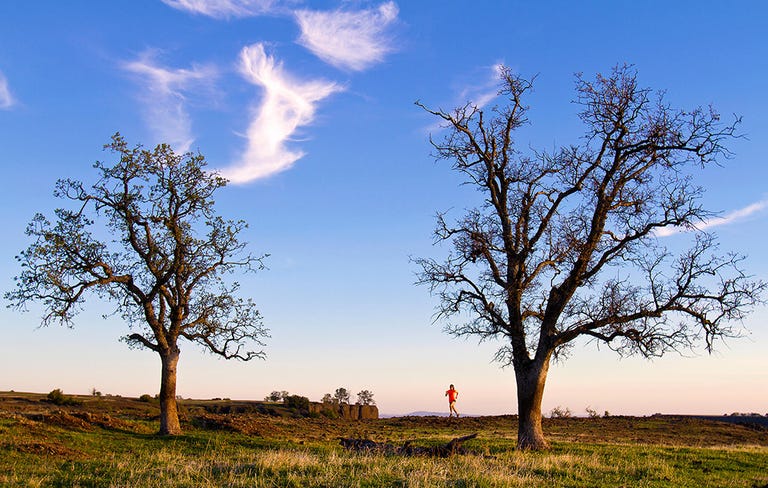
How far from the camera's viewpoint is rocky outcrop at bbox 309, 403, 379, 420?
55031 millimetres

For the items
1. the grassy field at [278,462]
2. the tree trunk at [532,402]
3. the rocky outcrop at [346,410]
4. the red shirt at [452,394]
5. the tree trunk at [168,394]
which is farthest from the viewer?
the rocky outcrop at [346,410]

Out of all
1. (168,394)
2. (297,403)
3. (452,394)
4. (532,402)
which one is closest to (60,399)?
(297,403)

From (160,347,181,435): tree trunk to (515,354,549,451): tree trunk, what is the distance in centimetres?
1481

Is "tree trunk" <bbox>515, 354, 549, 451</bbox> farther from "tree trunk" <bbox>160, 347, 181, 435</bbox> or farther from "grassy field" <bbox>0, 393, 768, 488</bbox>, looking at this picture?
"tree trunk" <bbox>160, 347, 181, 435</bbox>

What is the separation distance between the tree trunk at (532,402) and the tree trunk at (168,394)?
1481 centimetres

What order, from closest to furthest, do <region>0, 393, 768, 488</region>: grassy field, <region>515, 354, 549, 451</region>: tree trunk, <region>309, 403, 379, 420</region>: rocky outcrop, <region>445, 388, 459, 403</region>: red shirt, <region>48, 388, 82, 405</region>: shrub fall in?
1. <region>0, 393, 768, 488</region>: grassy field
2. <region>515, 354, 549, 451</region>: tree trunk
3. <region>445, 388, 459, 403</region>: red shirt
4. <region>48, 388, 82, 405</region>: shrub
5. <region>309, 403, 379, 420</region>: rocky outcrop

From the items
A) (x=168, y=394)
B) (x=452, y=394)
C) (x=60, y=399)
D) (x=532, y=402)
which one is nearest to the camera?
(x=532, y=402)

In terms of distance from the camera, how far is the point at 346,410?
57750mm

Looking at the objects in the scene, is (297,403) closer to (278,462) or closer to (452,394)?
(452,394)

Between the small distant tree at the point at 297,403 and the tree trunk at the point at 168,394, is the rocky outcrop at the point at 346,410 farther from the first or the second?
the tree trunk at the point at 168,394

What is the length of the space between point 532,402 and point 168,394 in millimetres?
15668

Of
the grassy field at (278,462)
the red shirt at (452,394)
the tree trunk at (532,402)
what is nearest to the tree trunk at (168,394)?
the grassy field at (278,462)

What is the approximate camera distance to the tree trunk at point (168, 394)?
2822 cm

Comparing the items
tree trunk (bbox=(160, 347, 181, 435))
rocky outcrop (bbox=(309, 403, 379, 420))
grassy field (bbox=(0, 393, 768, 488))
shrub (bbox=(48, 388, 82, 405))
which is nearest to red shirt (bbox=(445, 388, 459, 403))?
grassy field (bbox=(0, 393, 768, 488))
